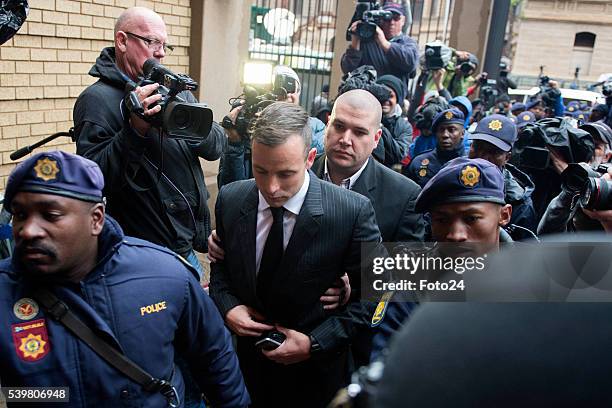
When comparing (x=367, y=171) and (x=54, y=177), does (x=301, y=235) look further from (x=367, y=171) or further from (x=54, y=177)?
(x=54, y=177)

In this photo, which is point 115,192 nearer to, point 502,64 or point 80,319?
point 80,319

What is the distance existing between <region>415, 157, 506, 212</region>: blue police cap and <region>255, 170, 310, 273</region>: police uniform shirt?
506 mm

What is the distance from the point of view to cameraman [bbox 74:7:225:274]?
8.52ft

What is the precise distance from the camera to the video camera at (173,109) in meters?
2.52

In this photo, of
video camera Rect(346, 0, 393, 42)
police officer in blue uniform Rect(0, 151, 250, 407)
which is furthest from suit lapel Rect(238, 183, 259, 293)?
video camera Rect(346, 0, 393, 42)

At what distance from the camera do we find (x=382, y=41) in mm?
6270

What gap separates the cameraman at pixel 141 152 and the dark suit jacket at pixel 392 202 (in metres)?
0.84

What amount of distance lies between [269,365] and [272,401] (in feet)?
0.56

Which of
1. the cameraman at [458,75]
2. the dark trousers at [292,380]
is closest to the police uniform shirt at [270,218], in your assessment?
the dark trousers at [292,380]

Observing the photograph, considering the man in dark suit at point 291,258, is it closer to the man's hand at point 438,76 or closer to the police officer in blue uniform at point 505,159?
the police officer in blue uniform at point 505,159

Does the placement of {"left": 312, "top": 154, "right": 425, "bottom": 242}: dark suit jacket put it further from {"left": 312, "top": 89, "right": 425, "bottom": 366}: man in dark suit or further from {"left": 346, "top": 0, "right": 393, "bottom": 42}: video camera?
{"left": 346, "top": 0, "right": 393, "bottom": 42}: video camera

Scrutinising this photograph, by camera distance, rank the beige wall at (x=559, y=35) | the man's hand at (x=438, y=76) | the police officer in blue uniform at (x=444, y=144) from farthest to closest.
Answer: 1. the beige wall at (x=559, y=35)
2. the man's hand at (x=438, y=76)
3. the police officer in blue uniform at (x=444, y=144)

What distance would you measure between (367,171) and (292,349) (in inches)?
43.4

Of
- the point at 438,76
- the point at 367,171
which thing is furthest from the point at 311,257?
the point at 438,76
